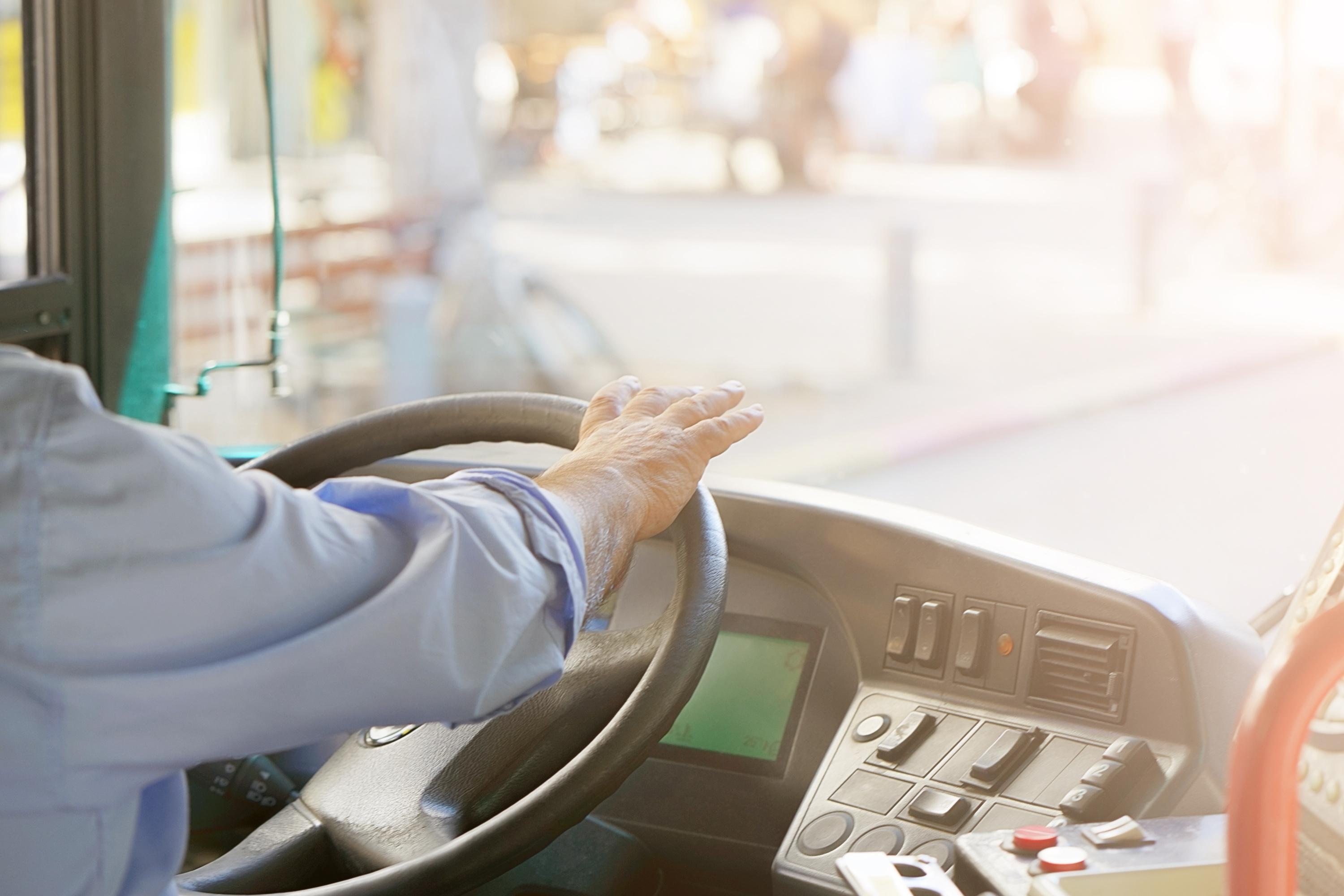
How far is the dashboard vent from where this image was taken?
1439 mm

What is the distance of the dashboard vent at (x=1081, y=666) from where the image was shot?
1.44m

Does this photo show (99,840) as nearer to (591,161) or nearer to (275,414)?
(275,414)

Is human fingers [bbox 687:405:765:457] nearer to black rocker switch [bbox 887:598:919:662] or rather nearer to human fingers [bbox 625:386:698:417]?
human fingers [bbox 625:386:698:417]

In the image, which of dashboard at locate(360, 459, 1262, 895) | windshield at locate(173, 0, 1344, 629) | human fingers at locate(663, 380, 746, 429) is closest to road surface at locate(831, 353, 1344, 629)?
windshield at locate(173, 0, 1344, 629)

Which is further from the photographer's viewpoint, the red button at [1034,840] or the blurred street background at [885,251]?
the blurred street background at [885,251]

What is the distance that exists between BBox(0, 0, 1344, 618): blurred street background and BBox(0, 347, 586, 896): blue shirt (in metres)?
1.05

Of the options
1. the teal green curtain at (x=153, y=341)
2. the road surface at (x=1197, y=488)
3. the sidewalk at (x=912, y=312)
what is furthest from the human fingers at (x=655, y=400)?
the sidewalk at (x=912, y=312)

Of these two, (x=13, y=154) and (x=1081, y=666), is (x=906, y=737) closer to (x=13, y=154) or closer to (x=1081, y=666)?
(x=1081, y=666)

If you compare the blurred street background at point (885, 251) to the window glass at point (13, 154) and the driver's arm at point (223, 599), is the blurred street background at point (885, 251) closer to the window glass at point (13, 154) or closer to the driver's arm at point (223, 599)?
the window glass at point (13, 154)

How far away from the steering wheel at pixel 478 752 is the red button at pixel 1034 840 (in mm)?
304

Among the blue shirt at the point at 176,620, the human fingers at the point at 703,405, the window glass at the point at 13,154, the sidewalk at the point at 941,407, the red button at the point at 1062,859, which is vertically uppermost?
the window glass at the point at 13,154

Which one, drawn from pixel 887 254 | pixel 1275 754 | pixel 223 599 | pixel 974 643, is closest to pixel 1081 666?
pixel 974 643

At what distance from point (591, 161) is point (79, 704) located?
19.1 metres

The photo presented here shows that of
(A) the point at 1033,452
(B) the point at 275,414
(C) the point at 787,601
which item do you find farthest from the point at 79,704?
(A) the point at 1033,452
